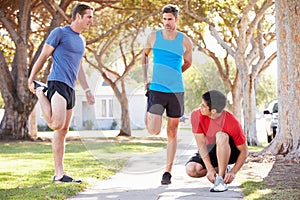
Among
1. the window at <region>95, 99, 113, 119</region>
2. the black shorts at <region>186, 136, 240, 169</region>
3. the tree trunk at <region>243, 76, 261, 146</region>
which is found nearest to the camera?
the black shorts at <region>186, 136, 240, 169</region>

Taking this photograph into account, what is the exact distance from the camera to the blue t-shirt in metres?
6.45

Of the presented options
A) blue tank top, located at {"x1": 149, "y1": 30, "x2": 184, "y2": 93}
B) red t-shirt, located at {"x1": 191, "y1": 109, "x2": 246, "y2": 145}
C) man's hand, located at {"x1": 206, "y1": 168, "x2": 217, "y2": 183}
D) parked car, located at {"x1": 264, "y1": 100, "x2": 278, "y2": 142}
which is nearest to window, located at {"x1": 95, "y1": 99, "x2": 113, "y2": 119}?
blue tank top, located at {"x1": 149, "y1": 30, "x2": 184, "y2": 93}

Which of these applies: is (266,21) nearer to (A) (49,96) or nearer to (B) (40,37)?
(B) (40,37)

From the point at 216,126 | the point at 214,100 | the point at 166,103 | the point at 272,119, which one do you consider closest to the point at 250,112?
the point at 272,119

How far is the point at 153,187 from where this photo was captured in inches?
259

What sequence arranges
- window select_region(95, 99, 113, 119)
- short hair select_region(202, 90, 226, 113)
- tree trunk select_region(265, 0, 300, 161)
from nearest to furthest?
1. short hair select_region(202, 90, 226, 113)
2. window select_region(95, 99, 113, 119)
3. tree trunk select_region(265, 0, 300, 161)

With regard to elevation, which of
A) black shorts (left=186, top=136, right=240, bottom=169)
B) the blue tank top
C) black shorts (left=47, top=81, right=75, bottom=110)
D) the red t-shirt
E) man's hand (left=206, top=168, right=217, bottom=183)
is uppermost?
the blue tank top

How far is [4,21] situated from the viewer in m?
18.8

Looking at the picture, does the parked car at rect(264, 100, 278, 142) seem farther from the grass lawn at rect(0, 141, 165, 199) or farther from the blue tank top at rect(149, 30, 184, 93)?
the blue tank top at rect(149, 30, 184, 93)

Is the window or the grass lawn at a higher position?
the window

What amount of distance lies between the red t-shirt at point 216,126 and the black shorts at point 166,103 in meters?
0.64

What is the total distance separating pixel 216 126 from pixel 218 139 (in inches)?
6.5

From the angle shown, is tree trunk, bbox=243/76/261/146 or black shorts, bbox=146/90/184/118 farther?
tree trunk, bbox=243/76/261/146

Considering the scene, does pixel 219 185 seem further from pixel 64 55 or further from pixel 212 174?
pixel 64 55
